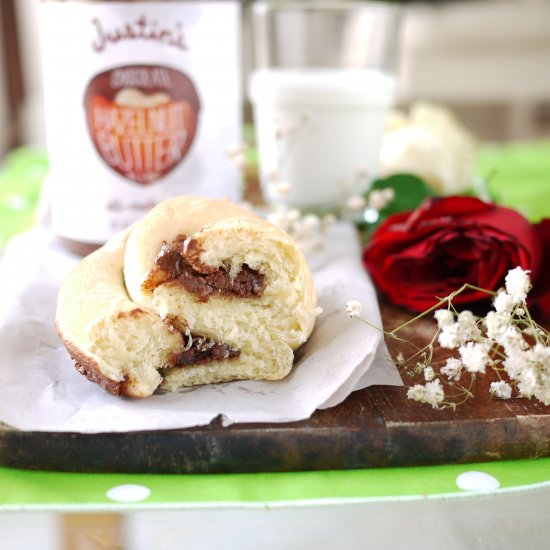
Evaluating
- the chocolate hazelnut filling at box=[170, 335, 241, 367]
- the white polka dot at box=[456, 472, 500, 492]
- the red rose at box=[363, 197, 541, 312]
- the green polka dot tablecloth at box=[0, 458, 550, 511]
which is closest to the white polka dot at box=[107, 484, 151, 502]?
the green polka dot tablecloth at box=[0, 458, 550, 511]

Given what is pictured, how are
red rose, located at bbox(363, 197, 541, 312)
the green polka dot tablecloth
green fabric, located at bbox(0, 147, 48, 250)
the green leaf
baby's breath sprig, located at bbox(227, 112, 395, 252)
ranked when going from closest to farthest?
1. the green polka dot tablecloth
2. red rose, located at bbox(363, 197, 541, 312)
3. baby's breath sprig, located at bbox(227, 112, 395, 252)
4. the green leaf
5. green fabric, located at bbox(0, 147, 48, 250)

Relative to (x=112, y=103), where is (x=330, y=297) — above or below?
below

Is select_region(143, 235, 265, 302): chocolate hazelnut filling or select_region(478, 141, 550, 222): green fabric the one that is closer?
select_region(143, 235, 265, 302): chocolate hazelnut filling

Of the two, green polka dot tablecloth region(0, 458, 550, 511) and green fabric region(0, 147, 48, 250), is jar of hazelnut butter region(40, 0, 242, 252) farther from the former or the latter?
green polka dot tablecloth region(0, 458, 550, 511)

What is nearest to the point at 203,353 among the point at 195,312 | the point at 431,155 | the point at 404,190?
the point at 195,312

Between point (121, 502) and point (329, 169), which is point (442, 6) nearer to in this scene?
point (329, 169)

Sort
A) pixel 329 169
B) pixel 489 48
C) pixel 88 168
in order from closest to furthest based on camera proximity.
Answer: pixel 88 168 < pixel 329 169 < pixel 489 48

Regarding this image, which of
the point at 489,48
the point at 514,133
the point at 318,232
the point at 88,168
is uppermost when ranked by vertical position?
the point at 88,168

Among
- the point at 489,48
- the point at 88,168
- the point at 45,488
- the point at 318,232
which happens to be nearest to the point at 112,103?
the point at 88,168
